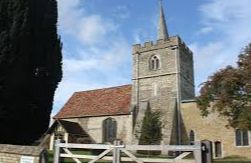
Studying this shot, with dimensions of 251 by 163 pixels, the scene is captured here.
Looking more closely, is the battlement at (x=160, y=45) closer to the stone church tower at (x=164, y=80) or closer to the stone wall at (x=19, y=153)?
the stone church tower at (x=164, y=80)

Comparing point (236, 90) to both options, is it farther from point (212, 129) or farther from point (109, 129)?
point (109, 129)

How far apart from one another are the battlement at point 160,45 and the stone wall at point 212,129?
7053mm

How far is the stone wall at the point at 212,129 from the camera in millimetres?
33531

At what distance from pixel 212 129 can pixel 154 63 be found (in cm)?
1005

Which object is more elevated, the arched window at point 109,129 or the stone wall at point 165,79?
the stone wall at point 165,79

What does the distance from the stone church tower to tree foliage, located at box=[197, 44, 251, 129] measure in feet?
34.6

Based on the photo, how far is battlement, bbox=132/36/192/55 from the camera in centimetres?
3938

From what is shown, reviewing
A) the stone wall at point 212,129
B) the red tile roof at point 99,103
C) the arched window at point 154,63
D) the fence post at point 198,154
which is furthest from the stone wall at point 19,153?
the arched window at point 154,63

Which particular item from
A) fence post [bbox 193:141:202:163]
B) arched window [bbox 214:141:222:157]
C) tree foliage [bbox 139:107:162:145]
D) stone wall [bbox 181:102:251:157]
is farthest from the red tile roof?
fence post [bbox 193:141:202:163]

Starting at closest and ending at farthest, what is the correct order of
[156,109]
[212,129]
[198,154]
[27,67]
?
1. [198,154]
2. [27,67]
3. [212,129]
4. [156,109]

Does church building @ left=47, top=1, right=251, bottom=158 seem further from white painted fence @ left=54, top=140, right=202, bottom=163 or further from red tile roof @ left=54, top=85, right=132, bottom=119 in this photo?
white painted fence @ left=54, top=140, right=202, bottom=163

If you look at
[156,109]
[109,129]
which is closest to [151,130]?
[156,109]

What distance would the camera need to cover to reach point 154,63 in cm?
4031

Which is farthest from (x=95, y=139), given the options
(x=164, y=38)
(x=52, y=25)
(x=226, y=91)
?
(x=52, y=25)
